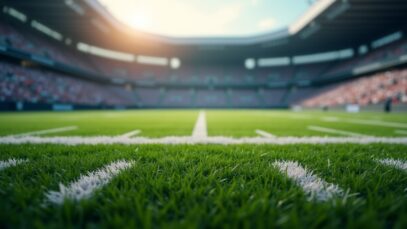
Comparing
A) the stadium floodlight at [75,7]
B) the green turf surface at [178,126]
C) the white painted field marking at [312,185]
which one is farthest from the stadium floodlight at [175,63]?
the white painted field marking at [312,185]

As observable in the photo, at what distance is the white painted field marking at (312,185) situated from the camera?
84 cm

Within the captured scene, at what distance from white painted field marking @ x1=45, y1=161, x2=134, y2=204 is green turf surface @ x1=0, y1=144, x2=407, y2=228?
0.04 metres

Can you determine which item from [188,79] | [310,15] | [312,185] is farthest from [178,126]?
[188,79]

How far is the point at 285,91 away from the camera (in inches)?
1398

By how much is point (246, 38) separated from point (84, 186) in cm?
3237

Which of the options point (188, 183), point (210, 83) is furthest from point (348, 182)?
point (210, 83)

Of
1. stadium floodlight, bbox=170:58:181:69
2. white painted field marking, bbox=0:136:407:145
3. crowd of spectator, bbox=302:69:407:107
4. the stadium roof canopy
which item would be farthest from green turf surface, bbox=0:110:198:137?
stadium floodlight, bbox=170:58:181:69

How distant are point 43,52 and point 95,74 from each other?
718cm

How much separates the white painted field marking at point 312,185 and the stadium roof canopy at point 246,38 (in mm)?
22166

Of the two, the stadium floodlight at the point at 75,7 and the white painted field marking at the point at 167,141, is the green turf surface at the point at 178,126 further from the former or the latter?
the stadium floodlight at the point at 75,7

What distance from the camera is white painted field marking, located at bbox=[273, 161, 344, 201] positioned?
835 millimetres

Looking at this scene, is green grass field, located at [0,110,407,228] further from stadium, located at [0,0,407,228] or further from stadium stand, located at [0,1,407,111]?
stadium stand, located at [0,1,407,111]

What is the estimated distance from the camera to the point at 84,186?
94 cm

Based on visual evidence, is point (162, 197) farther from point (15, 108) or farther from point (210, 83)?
point (210, 83)
